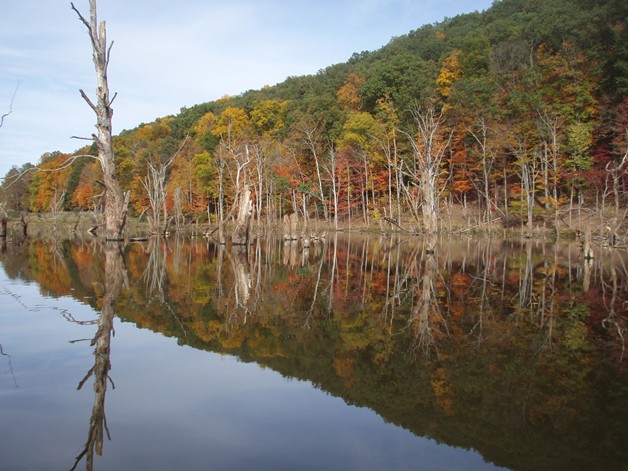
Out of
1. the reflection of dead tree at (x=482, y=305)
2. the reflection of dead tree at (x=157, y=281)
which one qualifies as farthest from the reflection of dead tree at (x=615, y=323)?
the reflection of dead tree at (x=157, y=281)

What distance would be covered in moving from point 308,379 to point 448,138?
48304mm

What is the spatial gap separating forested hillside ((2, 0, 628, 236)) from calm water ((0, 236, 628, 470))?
55.2 ft

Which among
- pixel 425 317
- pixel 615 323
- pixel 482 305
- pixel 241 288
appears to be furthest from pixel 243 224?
pixel 615 323

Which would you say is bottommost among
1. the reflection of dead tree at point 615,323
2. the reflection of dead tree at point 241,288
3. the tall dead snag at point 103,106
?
the reflection of dead tree at point 615,323

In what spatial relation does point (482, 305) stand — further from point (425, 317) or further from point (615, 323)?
point (615, 323)

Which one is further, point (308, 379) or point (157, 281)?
point (157, 281)

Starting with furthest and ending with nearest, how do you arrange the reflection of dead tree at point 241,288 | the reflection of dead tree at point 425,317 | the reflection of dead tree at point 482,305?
the reflection of dead tree at point 241,288
the reflection of dead tree at point 482,305
the reflection of dead tree at point 425,317

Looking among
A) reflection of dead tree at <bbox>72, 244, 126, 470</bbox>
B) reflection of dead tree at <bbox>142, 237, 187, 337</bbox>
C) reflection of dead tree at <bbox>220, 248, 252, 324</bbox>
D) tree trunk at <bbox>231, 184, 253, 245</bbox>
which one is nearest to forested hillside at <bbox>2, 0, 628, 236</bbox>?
tree trunk at <bbox>231, 184, 253, 245</bbox>

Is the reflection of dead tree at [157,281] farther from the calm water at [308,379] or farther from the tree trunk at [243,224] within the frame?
the tree trunk at [243,224]

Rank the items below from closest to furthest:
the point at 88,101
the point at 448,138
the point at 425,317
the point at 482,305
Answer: the point at 425,317 → the point at 482,305 → the point at 88,101 → the point at 448,138

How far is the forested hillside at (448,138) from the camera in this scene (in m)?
39.2

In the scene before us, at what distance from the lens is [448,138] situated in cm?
5031

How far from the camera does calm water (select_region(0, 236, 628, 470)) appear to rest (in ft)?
12.5

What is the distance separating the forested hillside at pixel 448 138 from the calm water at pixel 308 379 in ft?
55.2
